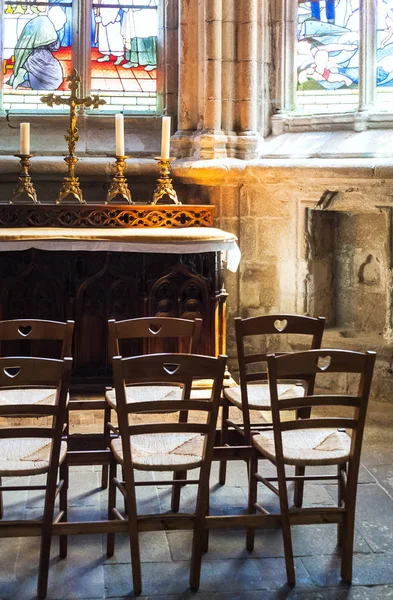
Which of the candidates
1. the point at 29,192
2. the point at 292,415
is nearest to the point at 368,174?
the point at 292,415

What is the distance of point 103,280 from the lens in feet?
20.9

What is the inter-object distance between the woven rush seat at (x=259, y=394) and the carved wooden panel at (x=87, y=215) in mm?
1843

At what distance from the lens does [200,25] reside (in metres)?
7.19

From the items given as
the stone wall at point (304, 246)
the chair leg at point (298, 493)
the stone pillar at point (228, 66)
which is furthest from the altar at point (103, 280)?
the chair leg at point (298, 493)

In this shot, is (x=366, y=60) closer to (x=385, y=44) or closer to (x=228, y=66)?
(x=385, y=44)

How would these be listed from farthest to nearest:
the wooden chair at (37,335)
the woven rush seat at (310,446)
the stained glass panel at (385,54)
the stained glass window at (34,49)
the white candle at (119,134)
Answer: the stained glass window at (34,49), the stained glass panel at (385,54), the white candle at (119,134), the wooden chair at (37,335), the woven rush seat at (310,446)

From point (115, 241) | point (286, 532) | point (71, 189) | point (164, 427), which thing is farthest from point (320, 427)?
point (71, 189)

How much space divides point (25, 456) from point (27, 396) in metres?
0.77

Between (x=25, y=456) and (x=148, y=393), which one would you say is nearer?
(x=25, y=456)

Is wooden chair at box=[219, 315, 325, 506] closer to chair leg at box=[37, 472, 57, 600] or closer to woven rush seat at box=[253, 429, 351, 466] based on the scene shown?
woven rush seat at box=[253, 429, 351, 466]

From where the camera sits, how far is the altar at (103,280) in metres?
6.27

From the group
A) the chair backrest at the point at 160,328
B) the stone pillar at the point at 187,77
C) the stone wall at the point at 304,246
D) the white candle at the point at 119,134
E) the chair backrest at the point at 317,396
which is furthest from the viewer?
the stone pillar at the point at 187,77

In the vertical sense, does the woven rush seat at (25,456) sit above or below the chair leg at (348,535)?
above

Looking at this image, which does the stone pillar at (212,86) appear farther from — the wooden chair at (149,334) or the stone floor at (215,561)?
the stone floor at (215,561)
